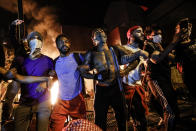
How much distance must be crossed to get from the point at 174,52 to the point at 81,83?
2801 mm

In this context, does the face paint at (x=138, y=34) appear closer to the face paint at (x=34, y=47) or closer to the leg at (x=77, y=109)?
the leg at (x=77, y=109)

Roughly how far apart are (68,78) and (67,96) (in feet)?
1.36

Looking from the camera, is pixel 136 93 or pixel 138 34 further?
pixel 138 34

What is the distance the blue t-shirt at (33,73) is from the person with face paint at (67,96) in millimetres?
299

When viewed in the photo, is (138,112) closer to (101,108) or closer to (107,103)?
(107,103)

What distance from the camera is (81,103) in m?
3.08

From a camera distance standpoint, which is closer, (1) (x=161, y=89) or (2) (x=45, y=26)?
(1) (x=161, y=89)

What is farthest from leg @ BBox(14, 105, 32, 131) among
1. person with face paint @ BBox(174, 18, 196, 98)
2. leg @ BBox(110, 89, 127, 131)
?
person with face paint @ BBox(174, 18, 196, 98)

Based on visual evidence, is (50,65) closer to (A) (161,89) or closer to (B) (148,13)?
(A) (161,89)

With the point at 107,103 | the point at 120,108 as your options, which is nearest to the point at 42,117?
the point at 107,103

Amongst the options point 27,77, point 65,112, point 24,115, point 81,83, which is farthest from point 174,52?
point 24,115

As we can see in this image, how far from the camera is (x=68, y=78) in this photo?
10.1 ft

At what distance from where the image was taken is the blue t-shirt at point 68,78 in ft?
10.00

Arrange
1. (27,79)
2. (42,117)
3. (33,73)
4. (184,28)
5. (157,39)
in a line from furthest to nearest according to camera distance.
Answer: (157,39), (184,28), (33,73), (42,117), (27,79)
